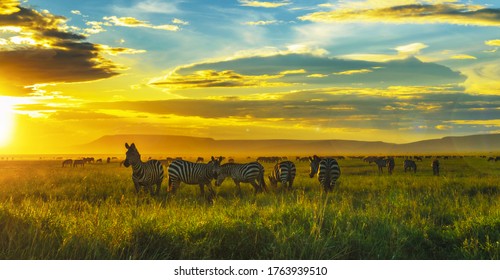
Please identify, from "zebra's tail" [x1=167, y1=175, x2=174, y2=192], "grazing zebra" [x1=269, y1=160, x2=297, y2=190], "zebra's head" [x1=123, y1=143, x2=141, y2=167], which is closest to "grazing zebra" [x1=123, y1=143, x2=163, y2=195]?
"zebra's head" [x1=123, y1=143, x2=141, y2=167]

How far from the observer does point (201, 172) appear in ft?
64.7

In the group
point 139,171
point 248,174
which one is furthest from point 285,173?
point 139,171

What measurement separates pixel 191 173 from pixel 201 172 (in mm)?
439

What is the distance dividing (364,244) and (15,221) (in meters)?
5.93

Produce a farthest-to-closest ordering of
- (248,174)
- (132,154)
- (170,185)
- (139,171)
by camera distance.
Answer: (248,174) → (170,185) → (139,171) → (132,154)

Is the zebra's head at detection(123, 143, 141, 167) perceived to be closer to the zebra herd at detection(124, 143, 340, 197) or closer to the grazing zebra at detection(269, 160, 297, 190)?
the zebra herd at detection(124, 143, 340, 197)

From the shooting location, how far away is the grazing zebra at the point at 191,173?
19703 mm

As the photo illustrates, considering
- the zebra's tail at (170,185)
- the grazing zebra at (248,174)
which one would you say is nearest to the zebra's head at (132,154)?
the zebra's tail at (170,185)

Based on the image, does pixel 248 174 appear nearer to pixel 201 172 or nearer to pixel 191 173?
pixel 201 172

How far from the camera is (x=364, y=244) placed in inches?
320

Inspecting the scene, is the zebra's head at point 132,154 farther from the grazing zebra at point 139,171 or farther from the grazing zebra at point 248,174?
the grazing zebra at point 248,174

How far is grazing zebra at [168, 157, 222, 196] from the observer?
19703 millimetres
